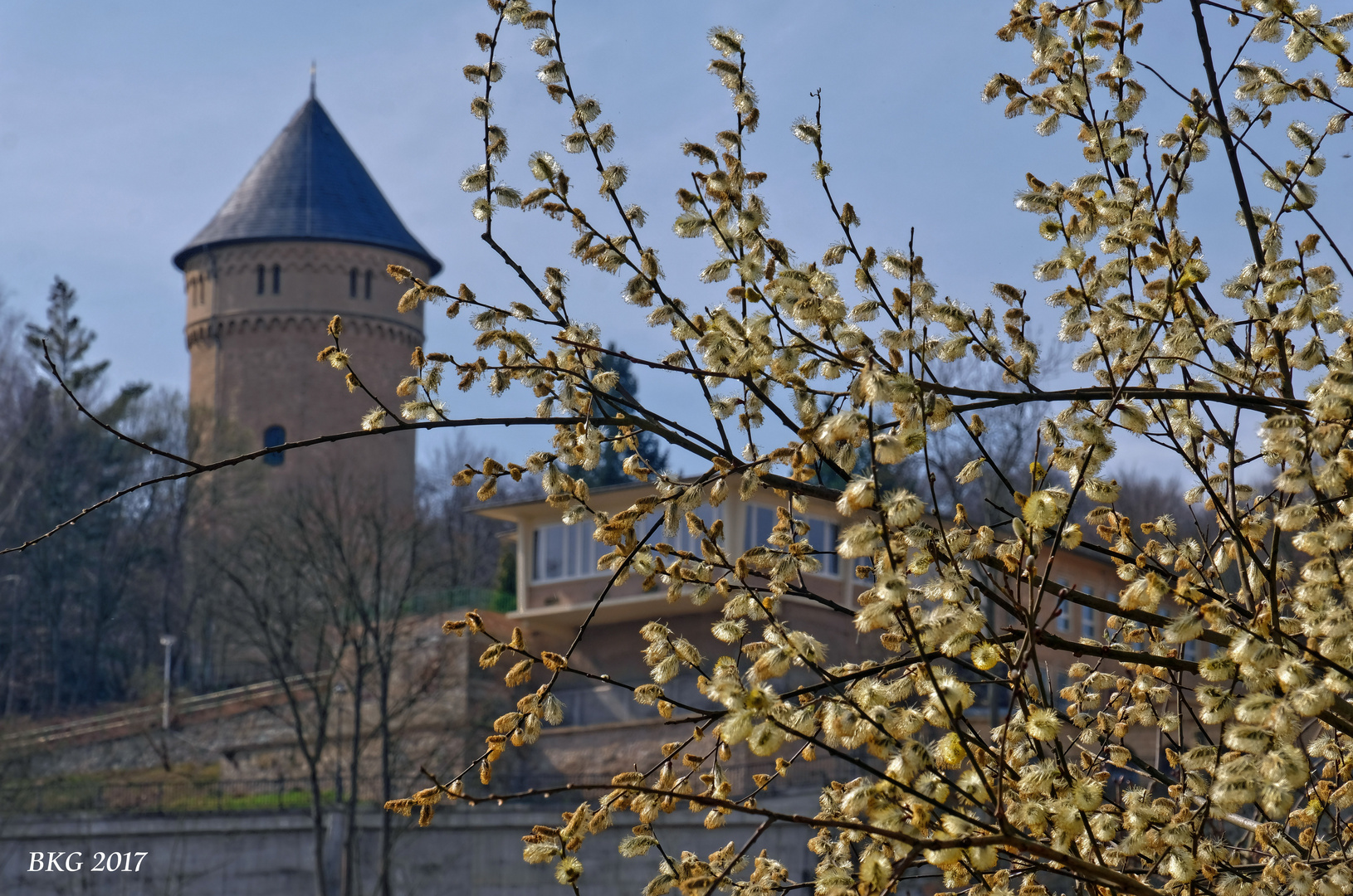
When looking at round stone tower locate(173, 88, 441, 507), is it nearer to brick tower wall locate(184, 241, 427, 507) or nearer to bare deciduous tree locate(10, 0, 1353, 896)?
brick tower wall locate(184, 241, 427, 507)

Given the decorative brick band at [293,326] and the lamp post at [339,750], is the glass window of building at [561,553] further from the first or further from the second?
the decorative brick band at [293,326]

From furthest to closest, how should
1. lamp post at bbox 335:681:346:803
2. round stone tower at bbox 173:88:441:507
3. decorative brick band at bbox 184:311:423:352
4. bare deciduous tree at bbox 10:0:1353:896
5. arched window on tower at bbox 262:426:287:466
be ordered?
decorative brick band at bbox 184:311:423:352, round stone tower at bbox 173:88:441:507, arched window on tower at bbox 262:426:287:466, lamp post at bbox 335:681:346:803, bare deciduous tree at bbox 10:0:1353:896

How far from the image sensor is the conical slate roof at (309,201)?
55219 millimetres

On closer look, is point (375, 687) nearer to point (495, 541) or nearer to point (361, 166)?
point (495, 541)

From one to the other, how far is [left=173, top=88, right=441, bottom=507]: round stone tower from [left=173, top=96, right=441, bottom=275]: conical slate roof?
0.04 metres

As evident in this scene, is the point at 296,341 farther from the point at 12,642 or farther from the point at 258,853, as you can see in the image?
the point at 258,853

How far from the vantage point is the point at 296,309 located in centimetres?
5500

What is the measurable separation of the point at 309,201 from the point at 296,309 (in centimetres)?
385

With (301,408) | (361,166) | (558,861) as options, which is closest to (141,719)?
(301,408)

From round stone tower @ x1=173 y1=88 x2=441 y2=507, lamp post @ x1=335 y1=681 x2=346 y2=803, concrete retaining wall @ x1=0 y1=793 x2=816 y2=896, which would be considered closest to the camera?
concrete retaining wall @ x1=0 y1=793 x2=816 y2=896

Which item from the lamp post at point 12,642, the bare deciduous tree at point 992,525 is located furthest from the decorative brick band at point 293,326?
the bare deciduous tree at point 992,525

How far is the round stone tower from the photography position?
179 feet

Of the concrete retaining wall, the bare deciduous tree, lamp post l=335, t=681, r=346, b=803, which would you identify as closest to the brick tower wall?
lamp post l=335, t=681, r=346, b=803

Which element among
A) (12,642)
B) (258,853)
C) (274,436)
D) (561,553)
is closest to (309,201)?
(274,436)
